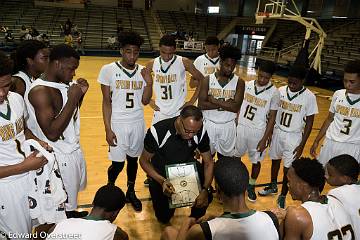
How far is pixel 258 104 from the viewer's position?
428 cm

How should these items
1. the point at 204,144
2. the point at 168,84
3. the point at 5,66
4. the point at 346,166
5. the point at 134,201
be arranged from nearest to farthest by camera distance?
1. the point at 5,66
2. the point at 346,166
3. the point at 204,144
4. the point at 134,201
5. the point at 168,84

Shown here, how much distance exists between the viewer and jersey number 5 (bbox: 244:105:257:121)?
433 centimetres

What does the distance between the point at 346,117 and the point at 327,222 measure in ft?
8.06

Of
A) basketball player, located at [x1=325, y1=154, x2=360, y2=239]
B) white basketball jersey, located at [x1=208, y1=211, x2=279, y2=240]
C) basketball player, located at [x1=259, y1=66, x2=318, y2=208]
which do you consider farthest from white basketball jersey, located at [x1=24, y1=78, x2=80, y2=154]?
basketball player, located at [x1=259, y1=66, x2=318, y2=208]

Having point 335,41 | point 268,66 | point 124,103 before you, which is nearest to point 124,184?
point 124,103

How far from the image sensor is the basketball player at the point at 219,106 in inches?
160

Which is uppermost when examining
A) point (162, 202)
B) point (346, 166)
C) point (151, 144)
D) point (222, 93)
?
point (222, 93)

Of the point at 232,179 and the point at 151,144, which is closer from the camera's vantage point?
the point at 232,179

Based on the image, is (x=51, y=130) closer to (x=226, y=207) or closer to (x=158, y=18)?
(x=226, y=207)

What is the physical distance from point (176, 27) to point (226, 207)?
995 inches

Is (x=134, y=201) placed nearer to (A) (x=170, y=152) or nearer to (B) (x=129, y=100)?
(A) (x=170, y=152)

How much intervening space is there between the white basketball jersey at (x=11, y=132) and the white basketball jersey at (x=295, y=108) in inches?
128

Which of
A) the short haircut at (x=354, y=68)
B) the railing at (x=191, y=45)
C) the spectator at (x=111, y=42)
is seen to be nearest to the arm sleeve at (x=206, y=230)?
the short haircut at (x=354, y=68)

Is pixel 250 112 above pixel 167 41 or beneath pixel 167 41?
beneath
